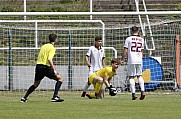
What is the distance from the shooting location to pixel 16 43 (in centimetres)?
2567

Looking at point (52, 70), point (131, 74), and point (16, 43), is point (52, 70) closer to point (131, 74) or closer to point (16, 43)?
point (131, 74)

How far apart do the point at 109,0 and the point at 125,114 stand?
19055mm

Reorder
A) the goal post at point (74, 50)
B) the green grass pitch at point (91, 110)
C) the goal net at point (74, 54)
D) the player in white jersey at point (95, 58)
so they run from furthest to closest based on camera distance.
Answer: the goal post at point (74, 50) → the goal net at point (74, 54) → the player in white jersey at point (95, 58) → the green grass pitch at point (91, 110)

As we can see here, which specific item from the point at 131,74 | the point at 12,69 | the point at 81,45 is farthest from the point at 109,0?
the point at 131,74

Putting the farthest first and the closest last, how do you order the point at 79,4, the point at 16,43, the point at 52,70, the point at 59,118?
1. the point at 79,4
2. the point at 16,43
3. the point at 52,70
4. the point at 59,118

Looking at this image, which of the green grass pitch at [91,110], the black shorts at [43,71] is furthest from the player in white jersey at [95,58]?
the green grass pitch at [91,110]

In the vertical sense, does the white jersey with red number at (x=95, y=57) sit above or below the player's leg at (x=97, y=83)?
above

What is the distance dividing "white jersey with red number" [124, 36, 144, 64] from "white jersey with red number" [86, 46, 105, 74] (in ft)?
4.45

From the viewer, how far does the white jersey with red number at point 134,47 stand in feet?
62.0

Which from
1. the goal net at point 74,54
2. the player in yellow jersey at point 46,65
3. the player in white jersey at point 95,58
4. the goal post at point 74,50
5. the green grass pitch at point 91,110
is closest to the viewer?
the green grass pitch at point 91,110

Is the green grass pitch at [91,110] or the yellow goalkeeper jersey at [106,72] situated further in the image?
the yellow goalkeeper jersey at [106,72]

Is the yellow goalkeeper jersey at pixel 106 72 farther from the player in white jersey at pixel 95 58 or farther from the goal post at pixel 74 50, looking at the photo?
the goal post at pixel 74 50

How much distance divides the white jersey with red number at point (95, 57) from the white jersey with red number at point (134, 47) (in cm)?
135

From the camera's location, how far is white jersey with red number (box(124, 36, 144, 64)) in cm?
1889
